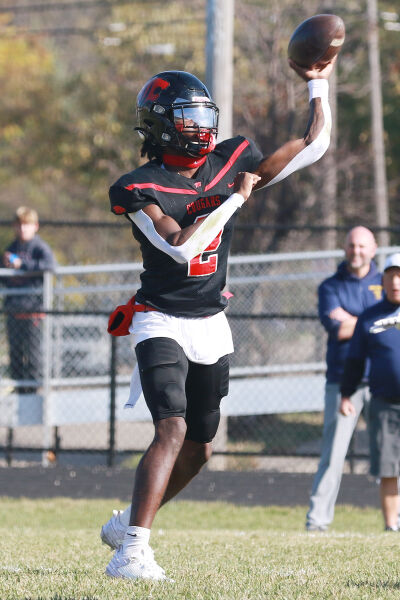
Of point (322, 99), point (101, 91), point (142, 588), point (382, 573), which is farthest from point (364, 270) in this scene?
point (101, 91)

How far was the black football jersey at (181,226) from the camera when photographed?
177 inches

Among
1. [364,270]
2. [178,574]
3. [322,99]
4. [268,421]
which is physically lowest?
[268,421]

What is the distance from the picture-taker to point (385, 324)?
7281mm

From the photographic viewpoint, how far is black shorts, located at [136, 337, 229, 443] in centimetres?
445

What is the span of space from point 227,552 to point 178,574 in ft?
2.77

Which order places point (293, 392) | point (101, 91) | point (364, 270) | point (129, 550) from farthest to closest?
point (101, 91)
point (293, 392)
point (364, 270)
point (129, 550)

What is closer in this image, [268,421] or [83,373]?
[83,373]

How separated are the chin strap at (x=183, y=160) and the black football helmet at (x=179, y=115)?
0.03 metres

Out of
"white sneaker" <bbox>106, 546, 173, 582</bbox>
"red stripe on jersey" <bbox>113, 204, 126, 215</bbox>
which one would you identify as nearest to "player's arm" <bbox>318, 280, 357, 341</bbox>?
"red stripe on jersey" <bbox>113, 204, 126, 215</bbox>

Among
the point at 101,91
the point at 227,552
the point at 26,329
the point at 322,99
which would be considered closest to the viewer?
the point at 322,99

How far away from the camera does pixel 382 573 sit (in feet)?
14.4

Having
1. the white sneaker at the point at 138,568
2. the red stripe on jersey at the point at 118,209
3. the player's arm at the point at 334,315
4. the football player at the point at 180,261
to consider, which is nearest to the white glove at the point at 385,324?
the player's arm at the point at 334,315

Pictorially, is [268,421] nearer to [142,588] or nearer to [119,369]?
[119,369]

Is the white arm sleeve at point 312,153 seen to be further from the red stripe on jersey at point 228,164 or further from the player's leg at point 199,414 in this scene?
the player's leg at point 199,414
